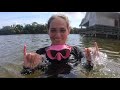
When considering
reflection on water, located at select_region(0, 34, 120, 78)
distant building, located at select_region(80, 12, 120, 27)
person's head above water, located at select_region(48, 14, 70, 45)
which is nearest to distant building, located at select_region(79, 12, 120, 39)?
distant building, located at select_region(80, 12, 120, 27)

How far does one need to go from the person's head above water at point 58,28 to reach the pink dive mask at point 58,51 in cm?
5

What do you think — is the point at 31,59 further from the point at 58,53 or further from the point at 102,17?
the point at 102,17

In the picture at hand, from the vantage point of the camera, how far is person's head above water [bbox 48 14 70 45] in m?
2.36

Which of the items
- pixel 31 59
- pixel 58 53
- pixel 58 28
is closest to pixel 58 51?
pixel 58 53

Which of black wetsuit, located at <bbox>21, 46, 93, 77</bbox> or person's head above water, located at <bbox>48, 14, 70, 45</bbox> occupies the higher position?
person's head above water, located at <bbox>48, 14, 70, 45</bbox>

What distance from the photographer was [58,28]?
93.1 inches

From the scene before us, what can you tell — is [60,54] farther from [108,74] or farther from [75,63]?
[108,74]

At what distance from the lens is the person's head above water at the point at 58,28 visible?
2.36m

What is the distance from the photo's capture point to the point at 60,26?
2361 mm

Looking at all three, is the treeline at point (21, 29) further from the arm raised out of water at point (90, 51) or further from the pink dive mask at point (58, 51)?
the arm raised out of water at point (90, 51)

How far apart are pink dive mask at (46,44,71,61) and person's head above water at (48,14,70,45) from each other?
0.05 meters

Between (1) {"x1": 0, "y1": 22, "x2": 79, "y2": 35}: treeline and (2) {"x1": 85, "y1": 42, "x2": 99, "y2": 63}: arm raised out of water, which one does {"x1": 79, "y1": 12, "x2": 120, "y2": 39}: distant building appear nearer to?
(2) {"x1": 85, "y1": 42, "x2": 99, "y2": 63}: arm raised out of water

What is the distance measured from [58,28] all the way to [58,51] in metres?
0.21
